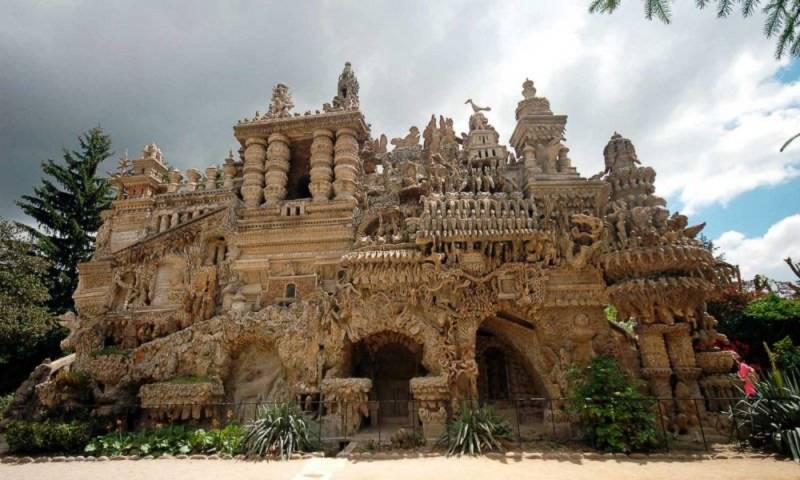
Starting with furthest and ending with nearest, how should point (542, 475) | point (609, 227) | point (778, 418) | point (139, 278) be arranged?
point (139, 278) → point (609, 227) → point (778, 418) → point (542, 475)

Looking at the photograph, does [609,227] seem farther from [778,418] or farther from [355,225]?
[355,225]

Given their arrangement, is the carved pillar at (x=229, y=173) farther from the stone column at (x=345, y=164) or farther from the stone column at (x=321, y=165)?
the stone column at (x=345, y=164)

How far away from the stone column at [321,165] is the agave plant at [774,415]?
12.6 metres

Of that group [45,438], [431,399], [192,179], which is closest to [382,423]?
[431,399]

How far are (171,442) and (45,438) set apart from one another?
10.7 feet

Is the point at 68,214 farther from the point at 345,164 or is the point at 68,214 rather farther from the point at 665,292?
the point at 665,292

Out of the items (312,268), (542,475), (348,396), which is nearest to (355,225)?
(312,268)

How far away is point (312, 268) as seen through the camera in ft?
46.0

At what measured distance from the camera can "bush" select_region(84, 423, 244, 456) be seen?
10.0 metres

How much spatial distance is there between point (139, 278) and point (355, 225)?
8.12 metres

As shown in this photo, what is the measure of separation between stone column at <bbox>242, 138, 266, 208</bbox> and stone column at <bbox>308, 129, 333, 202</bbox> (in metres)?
1.96

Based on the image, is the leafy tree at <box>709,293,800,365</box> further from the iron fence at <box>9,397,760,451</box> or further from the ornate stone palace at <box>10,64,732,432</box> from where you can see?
the iron fence at <box>9,397,760,451</box>

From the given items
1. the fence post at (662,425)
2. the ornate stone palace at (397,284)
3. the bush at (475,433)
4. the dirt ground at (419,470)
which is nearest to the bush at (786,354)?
the ornate stone palace at (397,284)

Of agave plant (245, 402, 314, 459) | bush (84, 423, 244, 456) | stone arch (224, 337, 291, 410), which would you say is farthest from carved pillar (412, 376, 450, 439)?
bush (84, 423, 244, 456)
